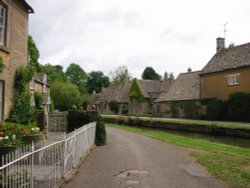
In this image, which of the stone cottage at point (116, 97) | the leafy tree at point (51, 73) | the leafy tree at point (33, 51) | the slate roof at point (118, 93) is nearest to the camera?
the leafy tree at point (33, 51)

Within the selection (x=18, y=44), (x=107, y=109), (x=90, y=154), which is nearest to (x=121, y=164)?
(x=90, y=154)

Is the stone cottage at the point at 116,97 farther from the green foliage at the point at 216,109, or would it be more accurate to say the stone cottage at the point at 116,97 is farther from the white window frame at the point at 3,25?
the white window frame at the point at 3,25

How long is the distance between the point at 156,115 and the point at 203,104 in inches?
585

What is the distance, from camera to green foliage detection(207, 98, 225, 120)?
43656mm

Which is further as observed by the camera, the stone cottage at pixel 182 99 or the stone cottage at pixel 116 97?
the stone cottage at pixel 116 97

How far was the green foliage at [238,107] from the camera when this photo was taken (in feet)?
129

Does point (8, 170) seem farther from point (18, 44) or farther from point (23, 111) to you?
point (18, 44)

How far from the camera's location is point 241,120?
40.1 metres

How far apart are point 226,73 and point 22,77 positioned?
34.1 metres

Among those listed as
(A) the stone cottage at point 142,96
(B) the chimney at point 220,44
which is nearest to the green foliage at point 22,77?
(B) the chimney at point 220,44

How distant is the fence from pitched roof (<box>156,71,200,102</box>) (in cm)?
4308

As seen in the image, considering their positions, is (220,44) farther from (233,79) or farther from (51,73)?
(51,73)

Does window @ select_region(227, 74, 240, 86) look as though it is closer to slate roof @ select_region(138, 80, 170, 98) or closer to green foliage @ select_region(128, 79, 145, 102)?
green foliage @ select_region(128, 79, 145, 102)

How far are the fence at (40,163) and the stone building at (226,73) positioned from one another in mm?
35137
